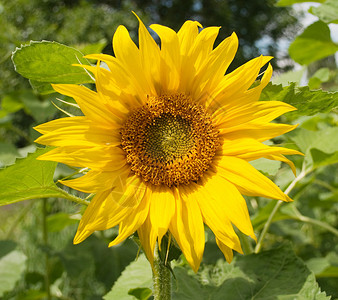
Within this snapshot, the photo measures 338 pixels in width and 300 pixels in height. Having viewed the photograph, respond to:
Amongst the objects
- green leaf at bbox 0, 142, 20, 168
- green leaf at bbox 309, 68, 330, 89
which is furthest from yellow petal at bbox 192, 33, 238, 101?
green leaf at bbox 0, 142, 20, 168

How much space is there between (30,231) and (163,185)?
6.15 feet

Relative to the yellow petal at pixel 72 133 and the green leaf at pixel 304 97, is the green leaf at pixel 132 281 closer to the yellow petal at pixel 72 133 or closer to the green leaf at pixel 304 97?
the yellow petal at pixel 72 133

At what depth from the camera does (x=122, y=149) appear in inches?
28.0

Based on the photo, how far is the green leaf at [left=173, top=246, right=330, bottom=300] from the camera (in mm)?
731

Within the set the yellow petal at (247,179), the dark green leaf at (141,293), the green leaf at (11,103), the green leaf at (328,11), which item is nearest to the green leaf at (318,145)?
the green leaf at (328,11)

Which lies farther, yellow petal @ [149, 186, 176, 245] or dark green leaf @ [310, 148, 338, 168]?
dark green leaf @ [310, 148, 338, 168]

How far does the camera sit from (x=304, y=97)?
26.7 inches

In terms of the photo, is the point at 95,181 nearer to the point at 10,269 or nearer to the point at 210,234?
the point at 210,234

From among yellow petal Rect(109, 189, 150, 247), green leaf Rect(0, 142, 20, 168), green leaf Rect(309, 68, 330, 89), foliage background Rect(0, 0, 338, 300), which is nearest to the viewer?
yellow petal Rect(109, 189, 150, 247)

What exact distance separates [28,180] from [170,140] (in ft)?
0.82

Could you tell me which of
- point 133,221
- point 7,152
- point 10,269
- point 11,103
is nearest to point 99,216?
point 133,221

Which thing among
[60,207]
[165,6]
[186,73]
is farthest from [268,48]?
[186,73]

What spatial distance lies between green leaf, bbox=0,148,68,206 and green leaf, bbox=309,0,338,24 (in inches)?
24.7

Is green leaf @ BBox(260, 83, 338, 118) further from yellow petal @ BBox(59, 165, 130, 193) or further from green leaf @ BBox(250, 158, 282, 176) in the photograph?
yellow petal @ BBox(59, 165, 130, 193)
